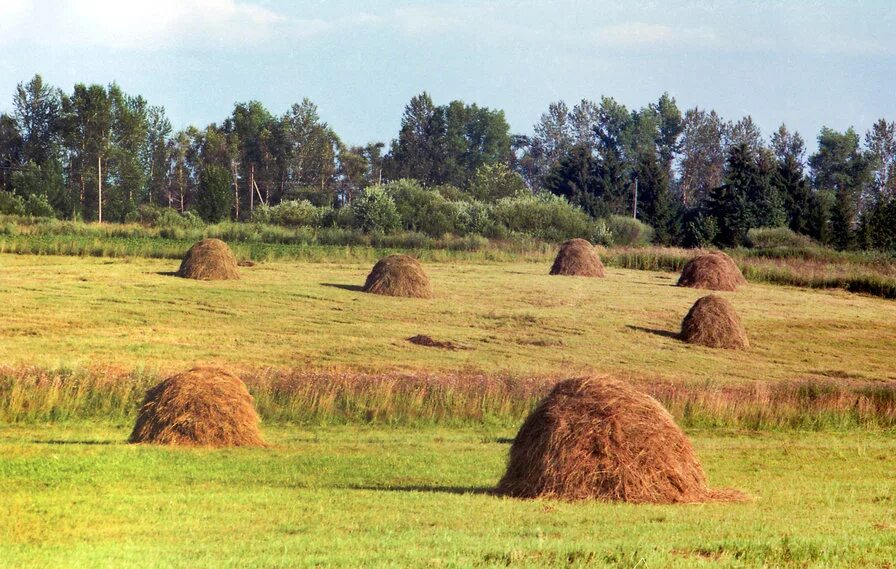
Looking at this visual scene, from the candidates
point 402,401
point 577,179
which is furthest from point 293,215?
point 402,401

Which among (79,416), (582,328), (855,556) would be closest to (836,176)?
(582,328)

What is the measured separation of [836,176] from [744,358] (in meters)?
103

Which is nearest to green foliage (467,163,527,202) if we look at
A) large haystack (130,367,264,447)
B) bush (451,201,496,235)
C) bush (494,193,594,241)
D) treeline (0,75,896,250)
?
treeline (0,75,896,250)

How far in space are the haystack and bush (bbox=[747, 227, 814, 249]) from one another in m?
40.8

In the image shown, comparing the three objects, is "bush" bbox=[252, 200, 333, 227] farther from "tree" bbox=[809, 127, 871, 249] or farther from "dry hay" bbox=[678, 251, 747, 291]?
"tree" bbox=[809, 127, 871, 249]

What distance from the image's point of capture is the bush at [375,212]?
78.5 m

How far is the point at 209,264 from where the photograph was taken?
46.2 metres

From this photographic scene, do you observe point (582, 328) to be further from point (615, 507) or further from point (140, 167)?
point (140, 167)

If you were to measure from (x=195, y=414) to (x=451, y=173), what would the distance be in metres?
115

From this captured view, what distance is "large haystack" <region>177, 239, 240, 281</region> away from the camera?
46.1 meters

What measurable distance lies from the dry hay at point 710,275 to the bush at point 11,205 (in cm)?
5126

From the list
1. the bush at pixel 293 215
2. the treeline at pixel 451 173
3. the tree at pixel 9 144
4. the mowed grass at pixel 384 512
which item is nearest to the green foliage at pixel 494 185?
the treeline at pixel 451 173

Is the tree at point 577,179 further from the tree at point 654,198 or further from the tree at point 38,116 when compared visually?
the tree at point 38,116

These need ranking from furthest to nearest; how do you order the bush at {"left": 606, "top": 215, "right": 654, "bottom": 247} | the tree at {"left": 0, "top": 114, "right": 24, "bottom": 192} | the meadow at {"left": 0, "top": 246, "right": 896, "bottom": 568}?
1. the tree at {"left": 0, "top": 114, "right": 24, "bottom": 192}
2. the bush at {"left": 606, "top": 215, "right": 654, "bottom": 247}
3. the meadow at {"left": 0, "top": 246, "right": 896, "bottom": 568}
